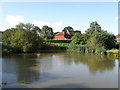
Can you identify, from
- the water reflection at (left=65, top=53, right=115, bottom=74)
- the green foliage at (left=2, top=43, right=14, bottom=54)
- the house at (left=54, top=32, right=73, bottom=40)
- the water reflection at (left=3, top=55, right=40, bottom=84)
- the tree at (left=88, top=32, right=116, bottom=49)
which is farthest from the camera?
the house at (left=54, top=32, right=73, bottom=40)

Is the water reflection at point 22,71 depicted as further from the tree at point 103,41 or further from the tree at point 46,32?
the tree at point 46,32

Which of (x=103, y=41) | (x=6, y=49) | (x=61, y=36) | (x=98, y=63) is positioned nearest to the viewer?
(x=98, y=63)

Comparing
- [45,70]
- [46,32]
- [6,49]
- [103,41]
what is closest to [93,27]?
[103,41]

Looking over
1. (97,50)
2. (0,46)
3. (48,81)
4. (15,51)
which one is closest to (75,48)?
(97,50)

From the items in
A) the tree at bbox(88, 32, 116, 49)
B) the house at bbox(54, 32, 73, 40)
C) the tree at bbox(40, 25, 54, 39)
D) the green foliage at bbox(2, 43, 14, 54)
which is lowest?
the green foliage at bbox(2, 43, 14, 54)

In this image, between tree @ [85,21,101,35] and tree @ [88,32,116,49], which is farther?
tree @ [85,21,101,35]

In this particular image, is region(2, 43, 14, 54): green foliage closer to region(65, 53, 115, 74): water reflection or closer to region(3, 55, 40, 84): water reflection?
region(3, 55, 40, 84): water reflection

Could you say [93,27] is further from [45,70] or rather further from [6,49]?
[45,70]

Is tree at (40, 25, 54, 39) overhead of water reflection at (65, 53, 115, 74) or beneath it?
overhead

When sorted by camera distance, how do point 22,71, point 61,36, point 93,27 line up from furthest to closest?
point 61,36 → point 93,27 → point 22,71

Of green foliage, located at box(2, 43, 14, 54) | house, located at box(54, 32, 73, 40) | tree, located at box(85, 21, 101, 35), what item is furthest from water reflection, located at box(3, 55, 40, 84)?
house, located at box(54, 32, 73, 40)

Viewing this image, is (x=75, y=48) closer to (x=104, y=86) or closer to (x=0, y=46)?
(x=0, y=46)

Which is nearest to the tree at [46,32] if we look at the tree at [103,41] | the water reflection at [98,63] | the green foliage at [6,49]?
the tree at [103,41]

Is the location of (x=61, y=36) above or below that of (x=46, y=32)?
below
